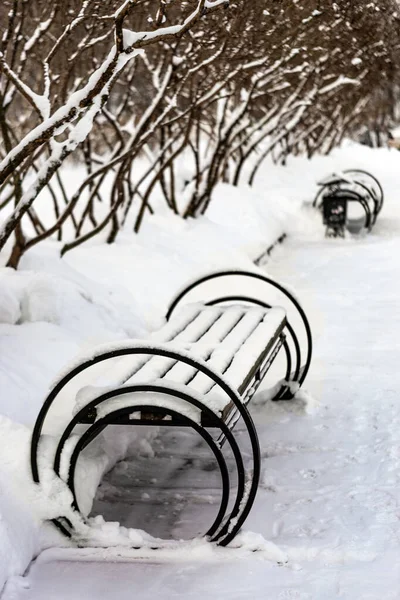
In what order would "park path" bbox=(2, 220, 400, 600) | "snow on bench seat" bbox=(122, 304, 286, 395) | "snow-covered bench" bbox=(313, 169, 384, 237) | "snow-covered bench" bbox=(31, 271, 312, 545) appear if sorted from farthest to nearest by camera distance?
"snow-covered bench" bbox=(313, 169, 384, 237) < "snow on bench seat" bbox=(122, 304, 286, 395) < "snow-covered bench" bbox=(31, 271, 312, 545) < "park path" bbox=(2, 220, 400, 600)

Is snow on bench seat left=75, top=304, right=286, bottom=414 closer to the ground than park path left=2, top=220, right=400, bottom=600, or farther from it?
farther from it

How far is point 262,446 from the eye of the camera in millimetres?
4434

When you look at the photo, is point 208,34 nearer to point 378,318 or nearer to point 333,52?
point 378,318

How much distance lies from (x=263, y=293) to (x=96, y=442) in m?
3.94

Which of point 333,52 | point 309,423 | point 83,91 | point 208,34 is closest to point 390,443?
point 309,423

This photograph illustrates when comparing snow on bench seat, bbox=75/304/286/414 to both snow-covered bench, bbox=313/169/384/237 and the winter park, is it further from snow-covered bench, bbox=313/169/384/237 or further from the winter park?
snow-covered bench, bbox=313/169/384/237

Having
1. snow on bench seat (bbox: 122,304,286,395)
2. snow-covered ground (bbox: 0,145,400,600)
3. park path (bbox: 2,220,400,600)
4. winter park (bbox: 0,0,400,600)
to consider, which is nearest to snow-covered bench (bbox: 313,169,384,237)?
snow-covered ground (bbox: 0,145,400,600)

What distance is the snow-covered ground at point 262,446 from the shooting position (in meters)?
3.12

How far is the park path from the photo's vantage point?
3070 mm

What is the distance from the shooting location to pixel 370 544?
3.34m

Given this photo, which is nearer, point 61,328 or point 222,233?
point 61,328

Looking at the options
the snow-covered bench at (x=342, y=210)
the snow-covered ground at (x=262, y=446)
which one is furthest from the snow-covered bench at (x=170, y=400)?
the snow-covered bench at (x=342, y=210)

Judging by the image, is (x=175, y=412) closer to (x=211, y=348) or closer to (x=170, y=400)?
(x=170, y=400)

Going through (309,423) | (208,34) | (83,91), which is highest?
(208,34)
